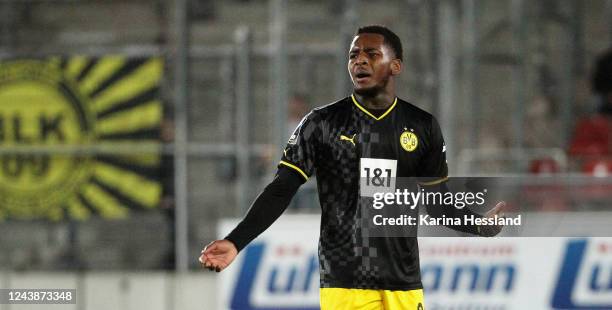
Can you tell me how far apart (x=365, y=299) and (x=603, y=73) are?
15.9 ft

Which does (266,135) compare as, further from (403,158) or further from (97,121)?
(403,158)

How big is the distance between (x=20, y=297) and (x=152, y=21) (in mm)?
2196

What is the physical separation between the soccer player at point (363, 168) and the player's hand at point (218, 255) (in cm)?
48

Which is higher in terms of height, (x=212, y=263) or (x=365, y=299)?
(x=212, y=263)

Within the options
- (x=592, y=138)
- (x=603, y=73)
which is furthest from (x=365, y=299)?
(x=603, y=73)

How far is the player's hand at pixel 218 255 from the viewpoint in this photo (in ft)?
14.9

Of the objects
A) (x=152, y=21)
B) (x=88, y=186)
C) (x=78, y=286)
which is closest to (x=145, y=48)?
(x=152, y=21)

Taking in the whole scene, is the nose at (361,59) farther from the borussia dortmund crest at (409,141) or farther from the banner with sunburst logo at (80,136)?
the banner with sunburst logo at (80,136)

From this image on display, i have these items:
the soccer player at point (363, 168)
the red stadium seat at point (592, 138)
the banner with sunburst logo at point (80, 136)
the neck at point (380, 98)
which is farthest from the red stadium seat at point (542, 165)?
the neck at point (380, 98)

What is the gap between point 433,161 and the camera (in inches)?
202

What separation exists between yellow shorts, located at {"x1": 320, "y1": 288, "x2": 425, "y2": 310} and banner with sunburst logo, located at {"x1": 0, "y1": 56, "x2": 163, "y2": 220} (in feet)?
15.9

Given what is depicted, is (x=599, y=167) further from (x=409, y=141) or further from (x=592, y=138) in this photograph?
(x=409, y=141)

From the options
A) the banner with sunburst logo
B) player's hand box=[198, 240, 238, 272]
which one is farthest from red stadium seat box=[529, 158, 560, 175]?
player's hand box=[198, 240, 238, 272]

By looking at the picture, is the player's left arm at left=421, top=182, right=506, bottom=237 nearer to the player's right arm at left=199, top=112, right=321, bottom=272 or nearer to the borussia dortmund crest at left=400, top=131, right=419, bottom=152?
the borussia dortmund crest at left=400, top=131, right=419, bottom=152
